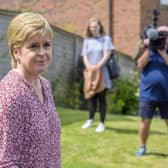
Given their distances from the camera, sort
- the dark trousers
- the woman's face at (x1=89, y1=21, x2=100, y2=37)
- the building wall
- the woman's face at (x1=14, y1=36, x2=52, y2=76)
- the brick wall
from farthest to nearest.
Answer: the brick wall, the building wall, the dark trousers, the woman's face at (x1=89, y1=21, x2=100, y2=37), the woman's face at (x1=14, y1=36, x2=52, y2=76)

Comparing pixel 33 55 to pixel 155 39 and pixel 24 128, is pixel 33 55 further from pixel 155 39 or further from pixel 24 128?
pixel 155 39

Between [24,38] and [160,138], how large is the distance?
6.18 meters

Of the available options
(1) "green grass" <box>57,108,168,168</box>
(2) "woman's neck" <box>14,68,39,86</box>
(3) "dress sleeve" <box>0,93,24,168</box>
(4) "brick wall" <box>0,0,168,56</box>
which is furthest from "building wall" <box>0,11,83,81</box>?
(3) "dress sleeve" <box>0,93,24,168</box>

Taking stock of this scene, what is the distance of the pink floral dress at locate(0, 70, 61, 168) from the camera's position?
10.00 feet

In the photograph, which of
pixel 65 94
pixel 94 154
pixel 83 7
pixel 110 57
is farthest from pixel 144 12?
pixel 94 154

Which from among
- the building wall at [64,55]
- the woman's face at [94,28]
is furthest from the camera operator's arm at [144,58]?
the building wall at [64,55]

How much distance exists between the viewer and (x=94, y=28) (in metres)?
9.01

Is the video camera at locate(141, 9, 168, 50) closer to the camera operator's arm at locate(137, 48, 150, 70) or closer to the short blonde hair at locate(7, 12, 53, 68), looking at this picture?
the camera operator's arm at locate(137, 48, 150, 70)

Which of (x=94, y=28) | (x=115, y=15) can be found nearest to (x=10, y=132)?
(x=94, y=28)

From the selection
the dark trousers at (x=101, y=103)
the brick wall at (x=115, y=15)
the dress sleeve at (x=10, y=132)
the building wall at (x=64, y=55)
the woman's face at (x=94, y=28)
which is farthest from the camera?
the brick wall at (x=115, y=15)

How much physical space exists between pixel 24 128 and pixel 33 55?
15.9 inches

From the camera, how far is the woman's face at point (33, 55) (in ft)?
10.4

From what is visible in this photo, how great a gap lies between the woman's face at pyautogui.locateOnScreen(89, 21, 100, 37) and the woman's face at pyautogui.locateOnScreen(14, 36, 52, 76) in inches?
228

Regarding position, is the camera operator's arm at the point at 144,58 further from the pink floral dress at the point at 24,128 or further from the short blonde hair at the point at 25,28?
the short blonde hair at the point at 25,28
